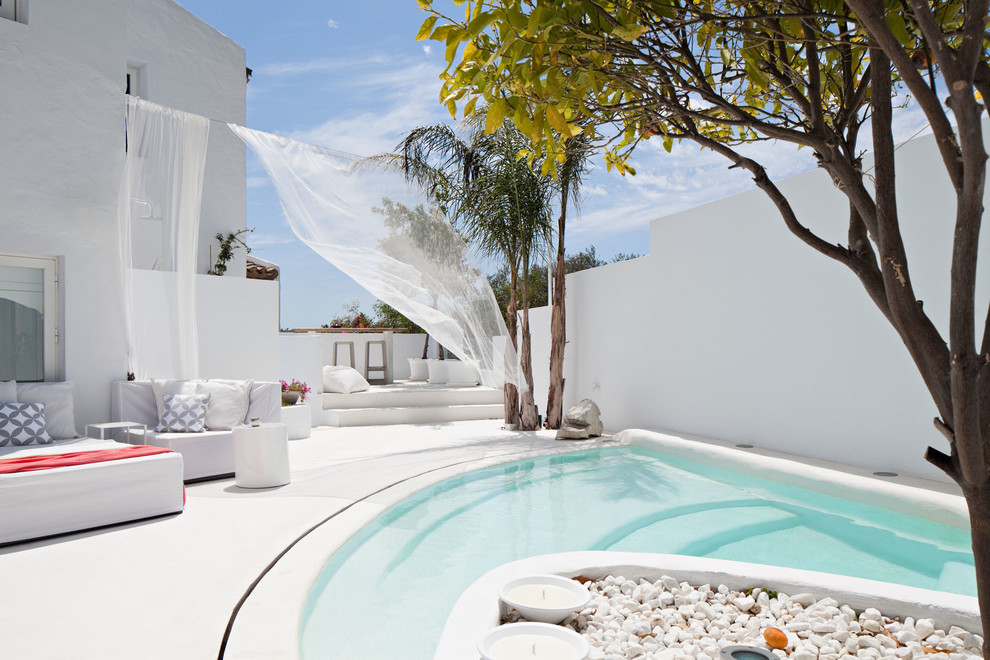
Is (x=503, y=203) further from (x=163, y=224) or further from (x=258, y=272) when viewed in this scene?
(x=258, y=272)

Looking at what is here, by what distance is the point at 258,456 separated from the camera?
4.90 meters

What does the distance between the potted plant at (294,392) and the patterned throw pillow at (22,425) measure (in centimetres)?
322

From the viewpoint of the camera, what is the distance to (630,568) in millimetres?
2508

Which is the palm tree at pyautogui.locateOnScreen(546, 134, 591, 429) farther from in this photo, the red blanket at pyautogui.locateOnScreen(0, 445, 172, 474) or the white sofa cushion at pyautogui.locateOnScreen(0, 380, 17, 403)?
the white sofa cushion at pyautogui.locateOnScreen(0, 380, 17, 403)

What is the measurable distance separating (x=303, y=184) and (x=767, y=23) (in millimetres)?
4294

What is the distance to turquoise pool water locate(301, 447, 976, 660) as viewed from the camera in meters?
2.79

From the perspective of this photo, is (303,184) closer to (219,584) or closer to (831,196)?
(219,584)

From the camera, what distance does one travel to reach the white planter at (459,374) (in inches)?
478

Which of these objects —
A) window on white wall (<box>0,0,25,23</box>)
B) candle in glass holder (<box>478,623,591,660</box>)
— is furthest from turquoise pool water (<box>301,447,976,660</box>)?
window on white wall (<box>0,0,25,23</box>)

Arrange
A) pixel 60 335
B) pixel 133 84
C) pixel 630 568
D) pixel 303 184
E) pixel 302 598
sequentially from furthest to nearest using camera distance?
pixel 133 84 < pixel 60 335 < pixel 303 184 < pixel 302 598 < pixel 630 568

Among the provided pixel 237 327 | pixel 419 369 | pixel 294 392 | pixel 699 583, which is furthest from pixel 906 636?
pixel 419 369

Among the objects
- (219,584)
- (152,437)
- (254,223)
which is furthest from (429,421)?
(219,584)

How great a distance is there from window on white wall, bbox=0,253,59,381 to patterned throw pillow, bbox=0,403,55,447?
0.72m

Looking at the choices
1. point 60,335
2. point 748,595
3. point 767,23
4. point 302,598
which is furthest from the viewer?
point 60,335
